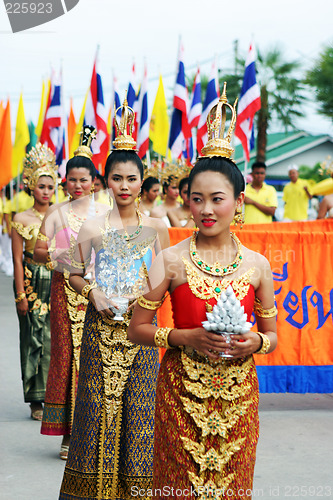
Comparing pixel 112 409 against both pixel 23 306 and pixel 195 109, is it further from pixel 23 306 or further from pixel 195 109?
pixel 195 109

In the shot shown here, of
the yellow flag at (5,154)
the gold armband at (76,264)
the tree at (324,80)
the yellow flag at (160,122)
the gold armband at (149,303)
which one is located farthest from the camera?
the tree at (324,80)

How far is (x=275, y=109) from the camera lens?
30.1 meters

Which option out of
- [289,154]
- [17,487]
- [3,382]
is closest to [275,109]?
[289,154]

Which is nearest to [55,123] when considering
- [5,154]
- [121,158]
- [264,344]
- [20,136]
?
[20,136]

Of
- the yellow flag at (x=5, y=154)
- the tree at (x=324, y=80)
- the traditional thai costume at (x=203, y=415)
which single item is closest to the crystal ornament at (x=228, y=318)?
the traditional thai costume at (x=203, y=415)

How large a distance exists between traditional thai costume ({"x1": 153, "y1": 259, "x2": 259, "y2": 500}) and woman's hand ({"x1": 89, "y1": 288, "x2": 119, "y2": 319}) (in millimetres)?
→ 1152

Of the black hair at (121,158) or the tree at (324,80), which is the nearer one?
the black hair at (121,158)

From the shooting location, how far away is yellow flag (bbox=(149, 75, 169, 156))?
15102 mm

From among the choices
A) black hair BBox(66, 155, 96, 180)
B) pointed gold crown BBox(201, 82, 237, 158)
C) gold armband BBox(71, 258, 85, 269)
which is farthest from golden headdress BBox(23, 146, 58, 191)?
pointed gold crown BBox(201, 82, 237, 158)

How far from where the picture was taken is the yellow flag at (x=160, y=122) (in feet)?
49.5

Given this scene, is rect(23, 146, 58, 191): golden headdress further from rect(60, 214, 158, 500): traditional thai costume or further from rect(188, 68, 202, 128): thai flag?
rect(188, 68, 202, 128): thai flag

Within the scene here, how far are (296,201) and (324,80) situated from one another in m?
11.3

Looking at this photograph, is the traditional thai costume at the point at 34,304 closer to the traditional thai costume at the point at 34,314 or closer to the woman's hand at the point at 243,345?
the traditional thai costume at the point at 34,314

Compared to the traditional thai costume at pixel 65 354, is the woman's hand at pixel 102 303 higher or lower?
higher
